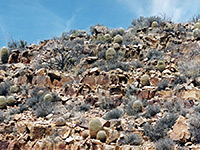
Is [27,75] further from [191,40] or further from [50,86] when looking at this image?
[191,40]

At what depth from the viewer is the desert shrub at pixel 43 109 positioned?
9.20 m

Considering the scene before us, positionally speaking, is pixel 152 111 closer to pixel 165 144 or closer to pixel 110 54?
pixel 165 144

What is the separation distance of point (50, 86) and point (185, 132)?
25.0 feet

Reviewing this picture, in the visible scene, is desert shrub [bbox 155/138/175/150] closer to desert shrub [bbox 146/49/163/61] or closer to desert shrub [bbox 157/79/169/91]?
desert shrub [bbox 157/79/169/91]

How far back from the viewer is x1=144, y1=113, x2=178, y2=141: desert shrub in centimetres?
702

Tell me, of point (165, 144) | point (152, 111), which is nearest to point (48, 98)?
point (152, 111)

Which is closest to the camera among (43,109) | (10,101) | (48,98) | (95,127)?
(95,127)

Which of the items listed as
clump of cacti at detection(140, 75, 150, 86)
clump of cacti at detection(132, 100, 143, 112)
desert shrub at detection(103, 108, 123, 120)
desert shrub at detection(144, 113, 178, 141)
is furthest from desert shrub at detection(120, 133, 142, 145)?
clump of cacti at detection(140, 75, 150, 86)

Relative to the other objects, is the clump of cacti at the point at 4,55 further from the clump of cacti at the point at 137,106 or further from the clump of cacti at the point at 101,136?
the clump of cacti at the point at 101,136

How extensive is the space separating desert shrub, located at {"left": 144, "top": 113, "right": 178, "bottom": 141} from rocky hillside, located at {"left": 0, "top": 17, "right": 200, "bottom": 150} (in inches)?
1.4

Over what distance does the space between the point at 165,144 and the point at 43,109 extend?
5.62 meters

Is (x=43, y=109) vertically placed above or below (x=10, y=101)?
below

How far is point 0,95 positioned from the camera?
11797mm

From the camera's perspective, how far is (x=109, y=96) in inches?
395
